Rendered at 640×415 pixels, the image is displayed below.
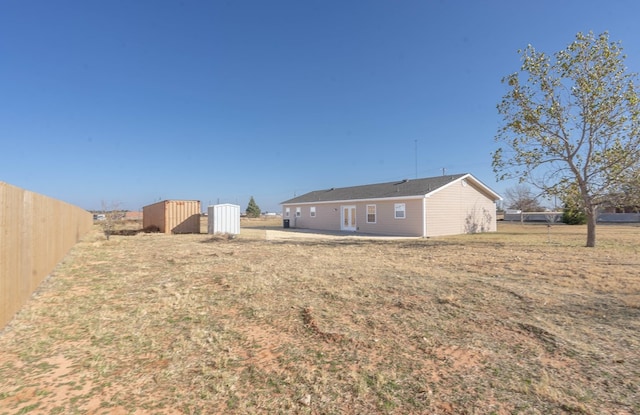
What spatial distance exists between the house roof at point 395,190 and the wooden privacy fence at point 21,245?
17.6 metres

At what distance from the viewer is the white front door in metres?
24.7

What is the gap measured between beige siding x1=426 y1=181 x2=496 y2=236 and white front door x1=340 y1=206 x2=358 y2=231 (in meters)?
5.97

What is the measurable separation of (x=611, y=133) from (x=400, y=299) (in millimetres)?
13015

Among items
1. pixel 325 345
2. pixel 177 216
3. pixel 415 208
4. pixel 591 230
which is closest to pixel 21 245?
pixel 325 345

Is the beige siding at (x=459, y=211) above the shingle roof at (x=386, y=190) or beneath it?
beneath

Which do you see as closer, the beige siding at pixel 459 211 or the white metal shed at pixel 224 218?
the beige siding at pixel 459 211

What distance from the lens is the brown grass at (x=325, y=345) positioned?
2701 mm

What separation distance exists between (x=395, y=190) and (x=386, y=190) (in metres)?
0.96

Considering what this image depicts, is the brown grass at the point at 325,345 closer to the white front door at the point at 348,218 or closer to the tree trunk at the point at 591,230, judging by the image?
the tree trunk at the point at 591,230

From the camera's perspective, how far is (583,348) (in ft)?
12.0

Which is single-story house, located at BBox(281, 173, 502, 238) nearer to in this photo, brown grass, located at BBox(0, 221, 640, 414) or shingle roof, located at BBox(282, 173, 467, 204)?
shingle roof, located at BBox(282, 173, 467, 204)

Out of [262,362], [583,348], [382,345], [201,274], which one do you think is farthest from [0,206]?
[583,348]

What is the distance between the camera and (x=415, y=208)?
66.5ft

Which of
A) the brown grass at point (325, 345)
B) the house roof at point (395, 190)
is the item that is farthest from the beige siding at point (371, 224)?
the brown grass at point (325, 345)
